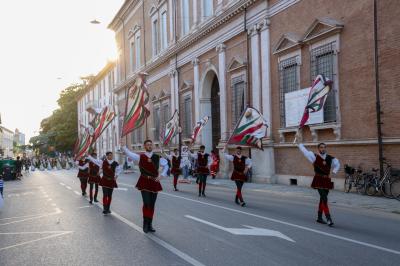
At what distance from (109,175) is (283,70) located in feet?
36.5

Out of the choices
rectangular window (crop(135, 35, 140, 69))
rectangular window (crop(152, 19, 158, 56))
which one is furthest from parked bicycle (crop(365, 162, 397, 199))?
rectangular window (crop(135, 35, 140, 69))

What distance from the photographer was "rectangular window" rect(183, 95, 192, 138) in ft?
108

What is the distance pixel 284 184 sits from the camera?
21.0 metres

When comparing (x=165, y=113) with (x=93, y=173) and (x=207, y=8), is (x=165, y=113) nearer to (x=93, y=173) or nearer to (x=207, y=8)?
(x=207, y=8)

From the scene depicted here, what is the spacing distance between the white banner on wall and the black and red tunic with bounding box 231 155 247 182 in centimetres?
562

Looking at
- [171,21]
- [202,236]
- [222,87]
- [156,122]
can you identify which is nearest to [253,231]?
[202,236]

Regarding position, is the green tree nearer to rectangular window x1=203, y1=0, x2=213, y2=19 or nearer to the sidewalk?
rectangular window x1=203, y1=0, x2=213, y2=19

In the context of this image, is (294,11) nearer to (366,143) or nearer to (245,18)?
(245,18)

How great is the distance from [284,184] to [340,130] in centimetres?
439

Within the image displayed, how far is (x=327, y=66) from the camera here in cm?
1834

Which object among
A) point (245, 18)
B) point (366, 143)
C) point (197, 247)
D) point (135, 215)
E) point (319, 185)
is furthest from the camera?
point (245, 18)

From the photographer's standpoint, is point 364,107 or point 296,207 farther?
point 364,107

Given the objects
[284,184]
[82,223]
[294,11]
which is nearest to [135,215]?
[82,223]

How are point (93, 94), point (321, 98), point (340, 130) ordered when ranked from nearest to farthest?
point (321, 98) < point (340, 130) < point (93, 94)
